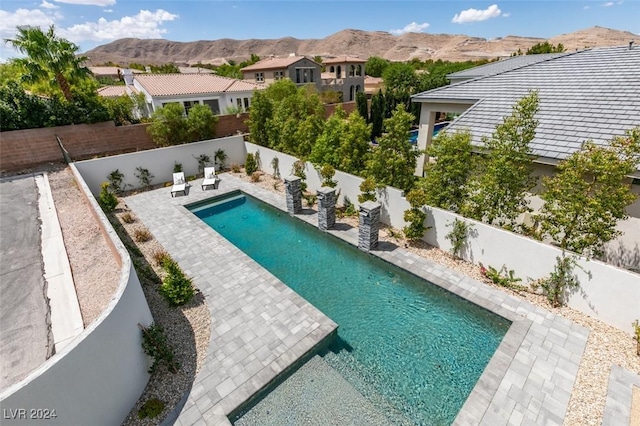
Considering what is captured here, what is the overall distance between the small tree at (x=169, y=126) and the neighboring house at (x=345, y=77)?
30.9 metres

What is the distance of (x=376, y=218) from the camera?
11719 millimetres

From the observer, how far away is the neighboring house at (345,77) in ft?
159

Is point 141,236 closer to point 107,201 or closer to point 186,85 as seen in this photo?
point 107,201

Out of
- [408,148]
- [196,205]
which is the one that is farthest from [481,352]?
[196,205]

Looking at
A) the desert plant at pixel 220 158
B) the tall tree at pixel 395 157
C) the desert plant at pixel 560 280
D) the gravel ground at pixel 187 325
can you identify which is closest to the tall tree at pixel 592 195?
the desert plant at pixel 560 280

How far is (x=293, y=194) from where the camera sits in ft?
49.0

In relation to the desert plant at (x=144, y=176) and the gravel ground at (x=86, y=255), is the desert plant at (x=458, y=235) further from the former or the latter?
the desert plant at (x=144, y=176)

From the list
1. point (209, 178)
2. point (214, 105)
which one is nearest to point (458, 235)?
point (209, 178)

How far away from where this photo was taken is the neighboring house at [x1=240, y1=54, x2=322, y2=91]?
43844 mm

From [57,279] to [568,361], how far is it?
45.1 feet

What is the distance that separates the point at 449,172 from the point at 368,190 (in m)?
3.30

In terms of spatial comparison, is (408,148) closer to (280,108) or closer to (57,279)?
(280,108)

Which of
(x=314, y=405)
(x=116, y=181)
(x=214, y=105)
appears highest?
(x=214, y=105)

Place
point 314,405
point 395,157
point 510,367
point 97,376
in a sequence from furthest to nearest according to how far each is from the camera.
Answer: point 395,157 → point 510,367 → point 314,405 → point 97,376
